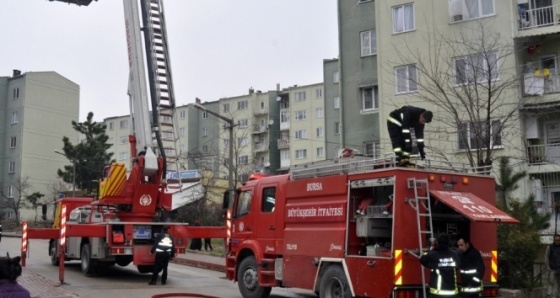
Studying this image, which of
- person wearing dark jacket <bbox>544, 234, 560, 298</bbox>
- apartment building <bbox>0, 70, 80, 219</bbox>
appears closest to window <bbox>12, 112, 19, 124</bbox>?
apartment building <bbox>0, 70, 80, 219</bbox>

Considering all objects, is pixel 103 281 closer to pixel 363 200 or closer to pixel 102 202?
pixel 102 202

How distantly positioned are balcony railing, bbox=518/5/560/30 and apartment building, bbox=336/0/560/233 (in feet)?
0.13

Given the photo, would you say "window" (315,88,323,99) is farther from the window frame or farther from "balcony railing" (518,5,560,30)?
"balcony railing" (518,5,560,30)

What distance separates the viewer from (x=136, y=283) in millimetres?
16297

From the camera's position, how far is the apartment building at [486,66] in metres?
24.2

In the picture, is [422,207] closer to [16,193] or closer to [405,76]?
[405,76]

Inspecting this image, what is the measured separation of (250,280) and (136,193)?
16.3 ft

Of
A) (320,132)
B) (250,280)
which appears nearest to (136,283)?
(250,280)

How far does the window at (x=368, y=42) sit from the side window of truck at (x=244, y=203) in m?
17.4

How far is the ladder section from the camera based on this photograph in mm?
18047

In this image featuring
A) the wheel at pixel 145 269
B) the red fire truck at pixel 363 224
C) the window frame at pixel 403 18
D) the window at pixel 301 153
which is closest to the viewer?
the red fire truck at pixel 363 224

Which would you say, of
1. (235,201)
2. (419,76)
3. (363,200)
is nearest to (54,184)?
(419,76)

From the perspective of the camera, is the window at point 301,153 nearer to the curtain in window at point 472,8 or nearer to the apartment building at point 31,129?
the apartment building at point 31,129

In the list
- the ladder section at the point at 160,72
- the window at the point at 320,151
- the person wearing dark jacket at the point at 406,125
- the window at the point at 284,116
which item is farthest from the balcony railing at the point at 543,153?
the window at the point at 284,116
